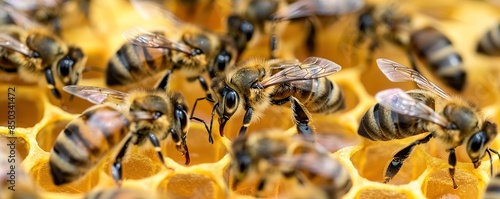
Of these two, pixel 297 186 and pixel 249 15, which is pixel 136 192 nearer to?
pixel 297 186

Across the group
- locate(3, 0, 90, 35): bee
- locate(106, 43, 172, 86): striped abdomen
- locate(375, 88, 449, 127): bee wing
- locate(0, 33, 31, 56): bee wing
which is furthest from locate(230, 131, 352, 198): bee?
locate(3, 0, 90, 35): bee

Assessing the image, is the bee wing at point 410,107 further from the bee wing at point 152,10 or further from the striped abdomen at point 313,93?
the bee wing at point 152,10

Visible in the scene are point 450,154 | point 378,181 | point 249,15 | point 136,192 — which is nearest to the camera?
point 136,192

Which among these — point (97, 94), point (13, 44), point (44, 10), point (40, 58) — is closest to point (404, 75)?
point (97, 94)

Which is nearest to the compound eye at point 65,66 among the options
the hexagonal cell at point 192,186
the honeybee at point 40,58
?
the honeybee at point 40,58

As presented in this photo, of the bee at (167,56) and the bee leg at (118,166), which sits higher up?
the bee at (167,56)

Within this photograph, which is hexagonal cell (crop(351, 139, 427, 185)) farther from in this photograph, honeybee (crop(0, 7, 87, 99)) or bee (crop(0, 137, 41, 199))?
bee (crop(0, 137, 41, 199))

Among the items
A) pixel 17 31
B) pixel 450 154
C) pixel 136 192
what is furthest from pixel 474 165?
pixel 17 31
